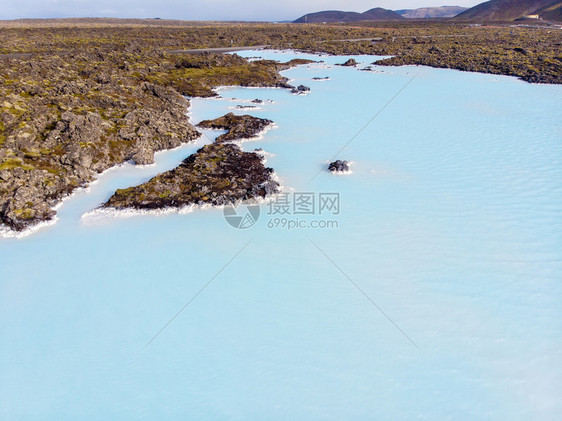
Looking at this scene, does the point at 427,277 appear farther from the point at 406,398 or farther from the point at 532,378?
the point at 406,398

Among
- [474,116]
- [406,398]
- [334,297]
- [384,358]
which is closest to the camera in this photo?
[406,398]

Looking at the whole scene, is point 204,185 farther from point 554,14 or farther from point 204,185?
point 554,14

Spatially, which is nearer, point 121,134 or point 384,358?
point 384,358

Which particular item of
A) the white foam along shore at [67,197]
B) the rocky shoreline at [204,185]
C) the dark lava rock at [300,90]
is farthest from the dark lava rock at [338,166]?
the dark lava rock at [300,90]

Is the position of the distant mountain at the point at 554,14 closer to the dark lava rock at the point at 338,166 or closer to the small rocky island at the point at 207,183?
the dark lava rock at the point at 338,166

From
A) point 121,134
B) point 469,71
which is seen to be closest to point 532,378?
point 121,134

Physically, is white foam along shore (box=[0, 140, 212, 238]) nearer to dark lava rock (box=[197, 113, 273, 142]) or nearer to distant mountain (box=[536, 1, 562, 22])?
dark lava rock (box=[197, 113, 273, 142])
